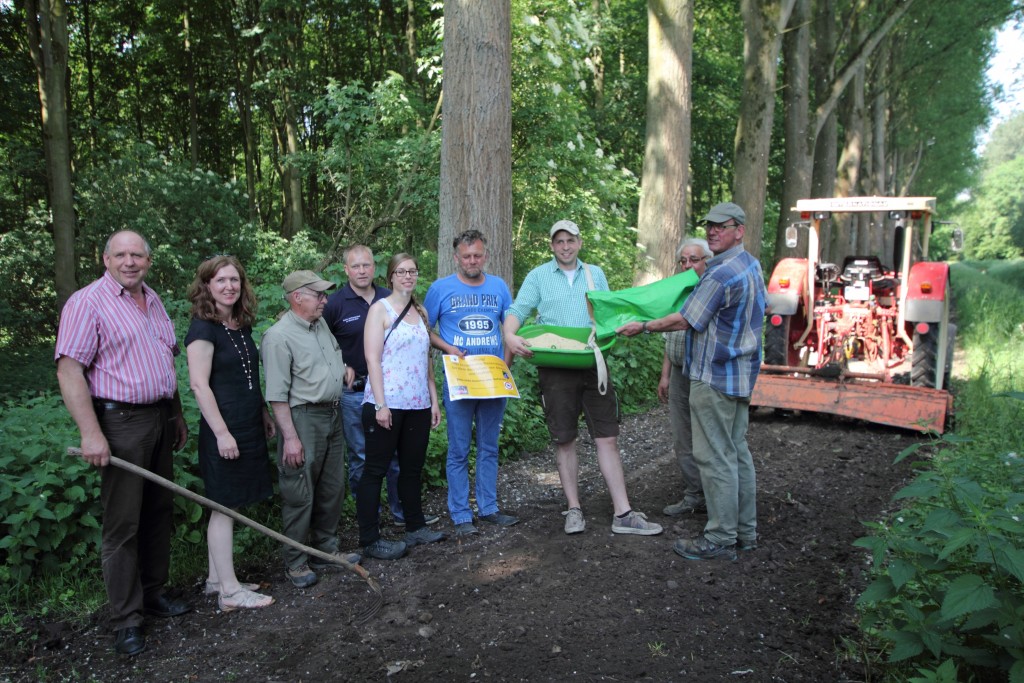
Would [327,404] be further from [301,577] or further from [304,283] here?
[301,577]

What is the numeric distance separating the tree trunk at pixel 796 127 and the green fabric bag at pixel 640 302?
10.2 metres

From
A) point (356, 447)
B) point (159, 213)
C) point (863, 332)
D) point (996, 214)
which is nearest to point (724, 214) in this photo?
point (356, 447)

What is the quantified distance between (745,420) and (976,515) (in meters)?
1.94

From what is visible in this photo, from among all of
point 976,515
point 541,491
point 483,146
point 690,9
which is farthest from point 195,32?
point 976,515

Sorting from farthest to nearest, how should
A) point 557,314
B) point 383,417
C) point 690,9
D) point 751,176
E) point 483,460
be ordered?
point 751,176 < point 690,9 < point 483,460 < point 557,314 < point 383,417

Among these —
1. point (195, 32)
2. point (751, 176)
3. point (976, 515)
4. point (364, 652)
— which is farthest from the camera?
point (195, 32)

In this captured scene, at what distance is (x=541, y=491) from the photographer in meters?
6.27

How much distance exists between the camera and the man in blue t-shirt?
502cm

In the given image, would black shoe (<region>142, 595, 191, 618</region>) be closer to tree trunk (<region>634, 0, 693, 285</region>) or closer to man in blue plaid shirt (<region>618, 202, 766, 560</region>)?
man in blue plaid shirt (<region>618, 202, 766, 560</region>)

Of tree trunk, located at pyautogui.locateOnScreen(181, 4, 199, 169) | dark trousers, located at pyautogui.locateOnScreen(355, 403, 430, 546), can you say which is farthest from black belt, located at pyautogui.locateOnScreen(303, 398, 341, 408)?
tree trunk, located at pyautogui.locateOnScreen(181, 4, 199, 169)

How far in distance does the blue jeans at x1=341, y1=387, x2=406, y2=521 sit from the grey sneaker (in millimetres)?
1147

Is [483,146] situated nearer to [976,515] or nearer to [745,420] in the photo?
[745,420]

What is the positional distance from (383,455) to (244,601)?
112 cm

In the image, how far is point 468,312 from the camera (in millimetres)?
5078
